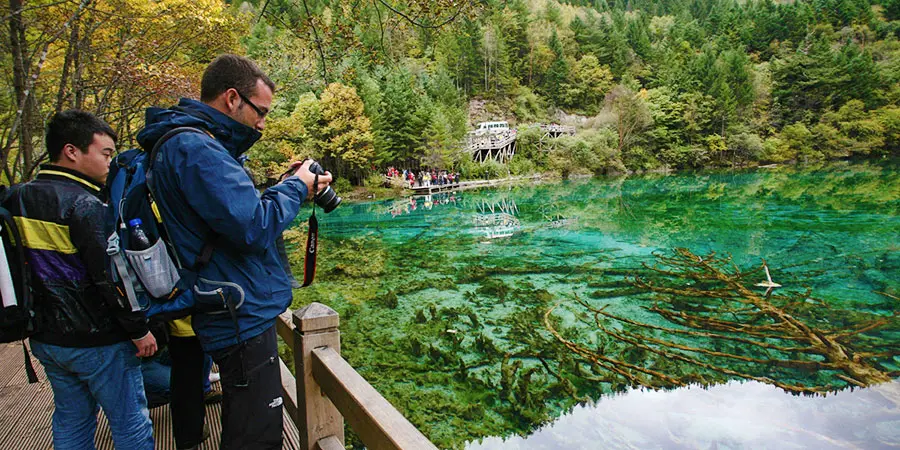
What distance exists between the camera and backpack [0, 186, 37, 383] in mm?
1382

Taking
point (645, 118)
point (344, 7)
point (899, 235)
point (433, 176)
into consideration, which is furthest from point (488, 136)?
point (344, 7)

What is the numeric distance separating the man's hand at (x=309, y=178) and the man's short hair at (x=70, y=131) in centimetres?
88

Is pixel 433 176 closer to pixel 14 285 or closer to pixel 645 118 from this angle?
pixel 645 118

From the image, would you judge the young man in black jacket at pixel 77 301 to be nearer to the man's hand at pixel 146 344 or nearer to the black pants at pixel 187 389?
the man's hand at pixel 146 344

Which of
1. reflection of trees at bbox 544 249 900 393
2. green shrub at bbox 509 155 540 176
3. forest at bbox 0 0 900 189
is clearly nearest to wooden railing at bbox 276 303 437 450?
forest at bbox 0 0 900 189

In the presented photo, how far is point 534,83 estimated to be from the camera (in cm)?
5188

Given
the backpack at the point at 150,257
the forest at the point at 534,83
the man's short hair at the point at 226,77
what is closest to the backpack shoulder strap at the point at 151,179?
the backpack at the point at 150,257

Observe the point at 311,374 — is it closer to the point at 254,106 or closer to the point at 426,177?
the point at 254,106

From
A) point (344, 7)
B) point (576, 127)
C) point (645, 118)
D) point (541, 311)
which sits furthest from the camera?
point (576, 127)

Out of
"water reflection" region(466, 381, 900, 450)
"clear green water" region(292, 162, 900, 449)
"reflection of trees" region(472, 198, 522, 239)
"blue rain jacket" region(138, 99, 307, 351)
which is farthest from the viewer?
"reflection of trees" region(472, 198, 522, 239)

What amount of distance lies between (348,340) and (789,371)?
16.2ft

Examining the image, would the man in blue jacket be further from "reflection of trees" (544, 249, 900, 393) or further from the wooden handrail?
"reflection of trees" (544, 249, 900, 393)

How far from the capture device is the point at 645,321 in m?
5.98

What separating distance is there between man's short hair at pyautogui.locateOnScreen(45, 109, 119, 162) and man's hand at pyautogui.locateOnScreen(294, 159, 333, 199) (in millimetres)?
880
